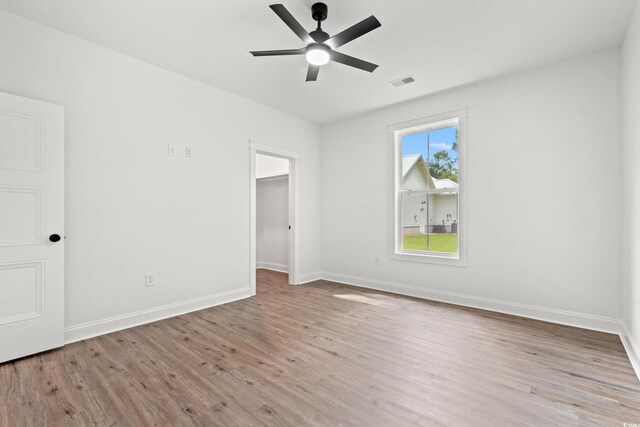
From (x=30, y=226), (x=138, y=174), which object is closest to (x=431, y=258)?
(x=138, y=174)

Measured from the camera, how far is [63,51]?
9.02 feet

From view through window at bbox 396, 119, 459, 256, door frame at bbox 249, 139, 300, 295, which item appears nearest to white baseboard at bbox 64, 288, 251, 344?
door frame at bbox 249, 139, 300, 295

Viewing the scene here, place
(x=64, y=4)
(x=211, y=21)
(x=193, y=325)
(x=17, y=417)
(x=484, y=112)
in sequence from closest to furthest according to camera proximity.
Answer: (x=17, y=417) < (x=64, y=4) < (x=211, y=21) < (x=193, y=325) < (x=484, y=112)

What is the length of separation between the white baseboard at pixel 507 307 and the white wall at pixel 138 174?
214 centimetres

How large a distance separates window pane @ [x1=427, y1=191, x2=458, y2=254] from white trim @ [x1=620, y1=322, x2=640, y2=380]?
171cm

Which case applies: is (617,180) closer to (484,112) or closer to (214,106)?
(484,112)

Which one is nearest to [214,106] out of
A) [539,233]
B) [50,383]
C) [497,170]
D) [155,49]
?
[155,49]

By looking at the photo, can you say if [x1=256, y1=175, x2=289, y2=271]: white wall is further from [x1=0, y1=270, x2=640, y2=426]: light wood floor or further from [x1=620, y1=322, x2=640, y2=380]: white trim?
[x1=620, y1=322, x2=640, y2=380]: white trim

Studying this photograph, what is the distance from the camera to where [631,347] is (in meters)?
2.47

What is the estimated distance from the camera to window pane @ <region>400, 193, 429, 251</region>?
438 centimetres

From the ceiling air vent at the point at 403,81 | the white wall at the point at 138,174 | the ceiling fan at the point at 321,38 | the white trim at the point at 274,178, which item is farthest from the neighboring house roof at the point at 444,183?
the white trim at the point at 274,178

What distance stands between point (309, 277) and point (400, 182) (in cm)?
223

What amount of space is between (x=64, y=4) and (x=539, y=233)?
4977 millimetres

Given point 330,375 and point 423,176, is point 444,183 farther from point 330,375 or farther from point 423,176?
point 330,375
